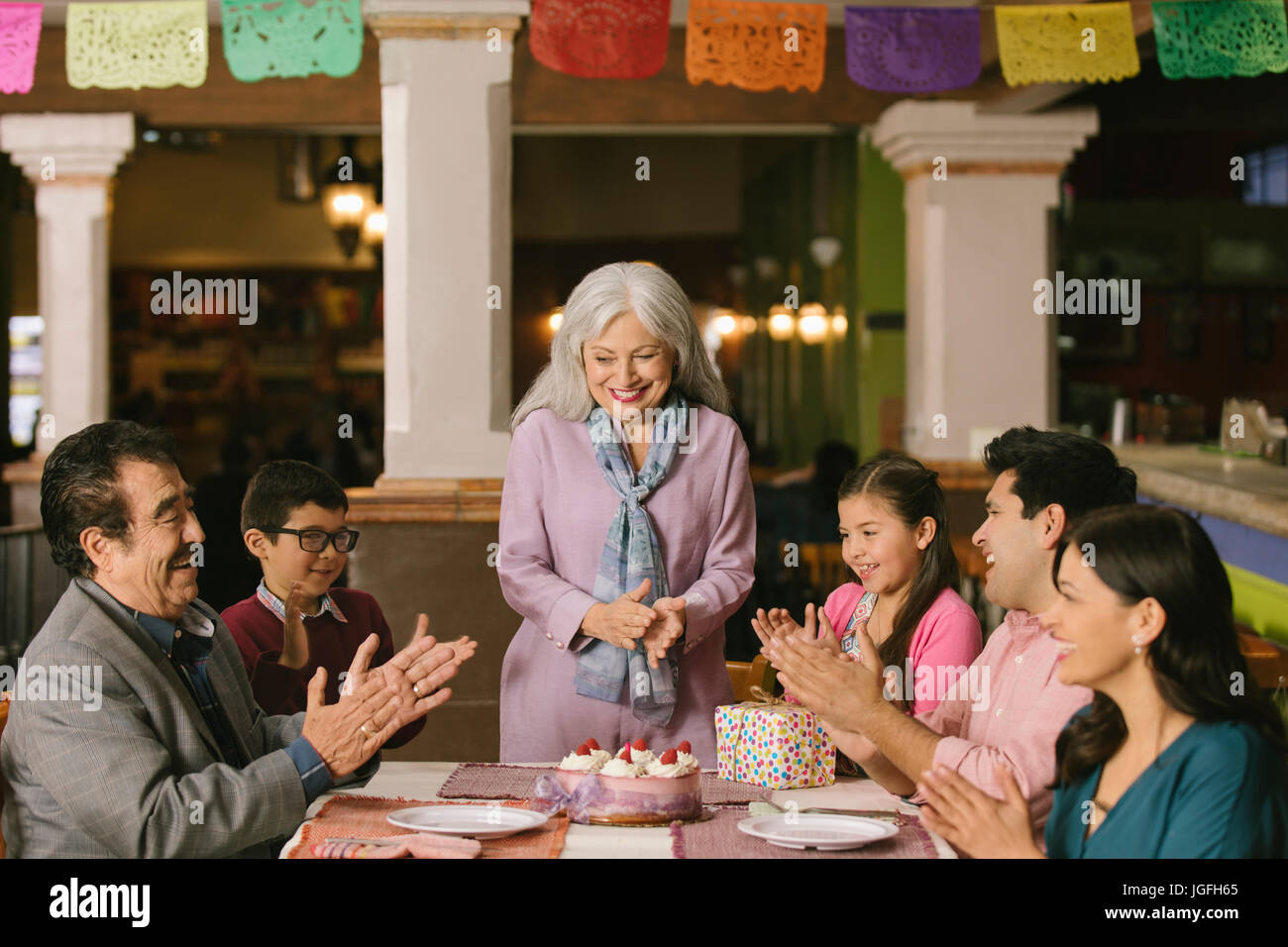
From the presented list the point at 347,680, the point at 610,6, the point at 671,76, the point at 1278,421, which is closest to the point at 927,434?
the point at 1278,421

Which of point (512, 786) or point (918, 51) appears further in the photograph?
point (918, 51)

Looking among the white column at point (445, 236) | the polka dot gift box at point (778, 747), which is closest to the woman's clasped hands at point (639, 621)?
the polka dot gift box at point (778, 747)

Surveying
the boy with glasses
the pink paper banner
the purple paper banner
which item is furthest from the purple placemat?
the pink paper banner

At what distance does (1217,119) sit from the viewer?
7586 mm

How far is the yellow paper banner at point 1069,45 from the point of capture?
4738mm

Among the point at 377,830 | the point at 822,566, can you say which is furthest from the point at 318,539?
the point at 822,566

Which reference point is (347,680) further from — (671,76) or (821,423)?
(821,423)

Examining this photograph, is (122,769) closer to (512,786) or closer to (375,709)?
(375,709)

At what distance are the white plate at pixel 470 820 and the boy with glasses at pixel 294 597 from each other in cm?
71

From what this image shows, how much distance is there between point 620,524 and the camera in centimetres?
265

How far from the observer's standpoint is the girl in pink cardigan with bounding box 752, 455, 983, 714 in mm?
2438

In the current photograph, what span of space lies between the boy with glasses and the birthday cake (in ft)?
2.58

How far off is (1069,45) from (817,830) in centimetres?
370
